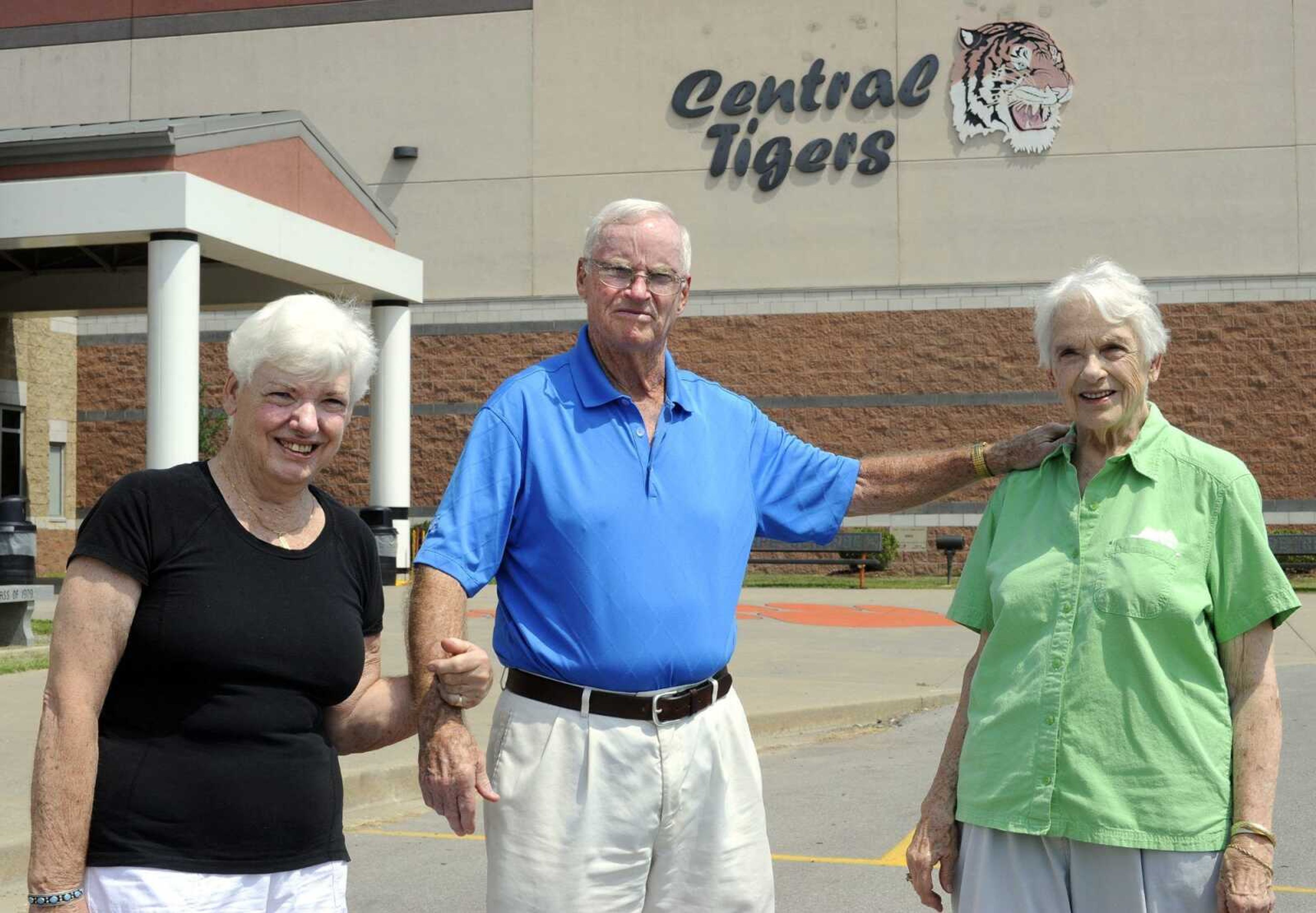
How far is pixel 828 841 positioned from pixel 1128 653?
417cm

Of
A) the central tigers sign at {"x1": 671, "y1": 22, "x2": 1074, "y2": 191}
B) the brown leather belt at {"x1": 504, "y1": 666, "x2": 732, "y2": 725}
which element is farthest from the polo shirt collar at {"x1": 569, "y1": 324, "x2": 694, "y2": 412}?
the central tigers sign at {"x1": 671, "y1": 22, "x2": 1074, "y2": 191}

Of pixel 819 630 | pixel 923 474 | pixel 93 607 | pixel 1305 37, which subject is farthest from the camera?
pixel 1305 37

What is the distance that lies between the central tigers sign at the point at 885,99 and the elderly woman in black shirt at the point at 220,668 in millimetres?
23768

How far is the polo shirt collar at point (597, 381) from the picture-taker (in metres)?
3.71

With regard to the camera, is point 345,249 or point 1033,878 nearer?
point 1033,878

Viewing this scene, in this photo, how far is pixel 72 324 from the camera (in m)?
28.8

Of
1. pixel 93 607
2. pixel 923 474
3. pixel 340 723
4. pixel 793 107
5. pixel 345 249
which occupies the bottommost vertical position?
pixel 340 723

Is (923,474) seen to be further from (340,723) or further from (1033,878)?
(340,723)

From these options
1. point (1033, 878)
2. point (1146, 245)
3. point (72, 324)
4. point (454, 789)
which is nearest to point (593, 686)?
point (454, 789)

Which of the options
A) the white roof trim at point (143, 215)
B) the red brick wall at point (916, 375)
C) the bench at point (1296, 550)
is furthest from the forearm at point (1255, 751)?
the red brick wall at point (916, 375)

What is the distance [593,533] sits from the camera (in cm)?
353

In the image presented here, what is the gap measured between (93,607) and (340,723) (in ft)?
2.19

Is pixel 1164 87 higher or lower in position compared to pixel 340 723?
higher

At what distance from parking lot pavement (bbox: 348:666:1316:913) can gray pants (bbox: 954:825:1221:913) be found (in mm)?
2811
